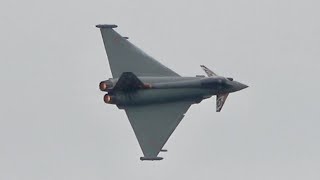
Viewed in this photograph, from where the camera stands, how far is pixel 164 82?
544 ft

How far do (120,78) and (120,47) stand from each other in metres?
4.14

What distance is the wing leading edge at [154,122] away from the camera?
165500 mm

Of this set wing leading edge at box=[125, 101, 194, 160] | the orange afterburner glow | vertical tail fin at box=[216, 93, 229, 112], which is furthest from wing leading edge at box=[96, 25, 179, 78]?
vertical tail fin at box=[216, 93, 229, 112]

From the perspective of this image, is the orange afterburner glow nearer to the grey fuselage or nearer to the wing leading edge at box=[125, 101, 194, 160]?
the grey fuselage

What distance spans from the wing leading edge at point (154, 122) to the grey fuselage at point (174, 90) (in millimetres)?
535

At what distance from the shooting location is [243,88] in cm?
→ 16712

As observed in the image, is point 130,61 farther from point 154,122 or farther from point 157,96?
point 154,122

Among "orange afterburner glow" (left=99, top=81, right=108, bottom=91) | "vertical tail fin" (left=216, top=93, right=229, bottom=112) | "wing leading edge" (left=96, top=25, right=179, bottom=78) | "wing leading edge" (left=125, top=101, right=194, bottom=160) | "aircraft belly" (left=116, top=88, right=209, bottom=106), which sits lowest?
"wing leading edge" (left=125, top=101, right=194, bottom=160)

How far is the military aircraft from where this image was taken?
165 metres

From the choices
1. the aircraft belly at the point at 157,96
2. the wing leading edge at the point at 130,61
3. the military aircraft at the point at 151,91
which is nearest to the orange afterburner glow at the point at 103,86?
the military aircraft at the point at 151,91

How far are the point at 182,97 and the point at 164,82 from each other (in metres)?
1.76

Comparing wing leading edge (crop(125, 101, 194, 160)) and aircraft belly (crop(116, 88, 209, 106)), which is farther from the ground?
aircraft belly (crop(116, 88, 209, 106))

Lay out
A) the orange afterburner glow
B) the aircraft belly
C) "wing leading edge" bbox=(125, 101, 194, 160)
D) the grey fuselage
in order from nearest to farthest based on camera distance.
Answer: the orange afterburner glow → the aircraft belly → the grey fuselage → "wing leading edge" bbox=(125, 101, 194, 160)

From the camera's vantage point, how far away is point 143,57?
16750cm
